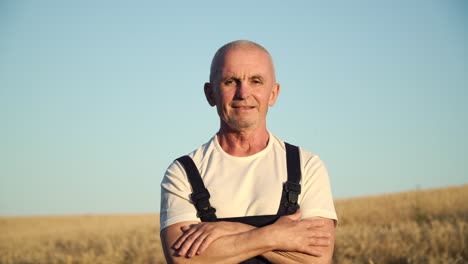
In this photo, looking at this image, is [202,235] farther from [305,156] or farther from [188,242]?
[305,156]

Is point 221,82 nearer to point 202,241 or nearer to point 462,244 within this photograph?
→ point 202,241

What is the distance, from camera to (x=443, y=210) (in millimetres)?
25422

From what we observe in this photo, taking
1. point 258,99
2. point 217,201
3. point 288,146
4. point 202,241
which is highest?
point 258,99

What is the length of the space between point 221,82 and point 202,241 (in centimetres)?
115

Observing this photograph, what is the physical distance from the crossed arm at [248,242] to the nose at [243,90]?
2.96ft

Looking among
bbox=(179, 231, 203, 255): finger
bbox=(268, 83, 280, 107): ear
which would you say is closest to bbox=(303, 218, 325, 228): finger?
bbox=(179, 231, 203, 255): finger

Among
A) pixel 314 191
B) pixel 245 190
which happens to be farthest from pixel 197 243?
pixel 314 191

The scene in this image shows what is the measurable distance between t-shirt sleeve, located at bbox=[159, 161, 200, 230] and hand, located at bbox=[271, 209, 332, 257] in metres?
0.62

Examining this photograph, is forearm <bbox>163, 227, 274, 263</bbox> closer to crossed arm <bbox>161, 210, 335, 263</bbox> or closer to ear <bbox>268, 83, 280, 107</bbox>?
crossed arm <bbox>161, 210, 335, 263</bbox>

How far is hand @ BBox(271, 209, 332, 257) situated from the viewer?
4.02m

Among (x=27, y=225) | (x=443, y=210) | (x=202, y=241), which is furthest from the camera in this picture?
(x=27, y=225)

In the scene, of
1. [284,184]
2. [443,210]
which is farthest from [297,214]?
[443,210]

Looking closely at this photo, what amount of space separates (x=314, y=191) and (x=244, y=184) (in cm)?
53

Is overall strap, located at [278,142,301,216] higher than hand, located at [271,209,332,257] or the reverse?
higher
